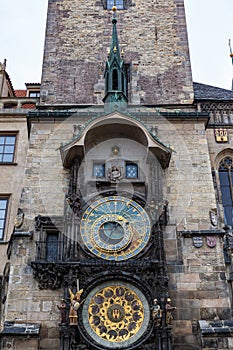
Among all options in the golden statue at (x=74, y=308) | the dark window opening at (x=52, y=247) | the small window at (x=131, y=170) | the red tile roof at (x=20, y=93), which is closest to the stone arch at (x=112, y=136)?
the small window at (x=131, y=170)

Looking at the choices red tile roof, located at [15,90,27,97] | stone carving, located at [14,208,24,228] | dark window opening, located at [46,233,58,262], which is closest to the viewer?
dark window opening, located at [46,233,58,262]

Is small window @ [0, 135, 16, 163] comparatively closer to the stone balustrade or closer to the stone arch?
the stone balustrade

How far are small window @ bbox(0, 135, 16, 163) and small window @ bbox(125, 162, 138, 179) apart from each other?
3.82m

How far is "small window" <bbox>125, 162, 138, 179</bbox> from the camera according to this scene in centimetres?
1141

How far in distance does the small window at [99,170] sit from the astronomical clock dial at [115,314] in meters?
2.74

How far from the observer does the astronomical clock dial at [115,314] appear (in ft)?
30.5

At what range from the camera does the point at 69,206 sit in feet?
35.5

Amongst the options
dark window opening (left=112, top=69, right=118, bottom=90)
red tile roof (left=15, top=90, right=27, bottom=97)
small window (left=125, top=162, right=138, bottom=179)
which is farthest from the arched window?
red tile roof (left=15, top=90, right=27, bottom=97)

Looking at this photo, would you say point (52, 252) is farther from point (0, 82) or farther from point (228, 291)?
point (0, 82)

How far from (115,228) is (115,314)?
6.07ft

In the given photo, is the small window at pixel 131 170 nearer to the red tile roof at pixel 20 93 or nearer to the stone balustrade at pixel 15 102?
the stone balustrade at pixel 15 102

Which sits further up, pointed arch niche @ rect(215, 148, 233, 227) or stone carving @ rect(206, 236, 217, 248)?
pointed arch niche @ rect(215, 148, 233, 227)

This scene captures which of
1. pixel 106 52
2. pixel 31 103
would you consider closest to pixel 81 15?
pixel 106 52

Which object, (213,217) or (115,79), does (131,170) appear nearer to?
(213,217)
